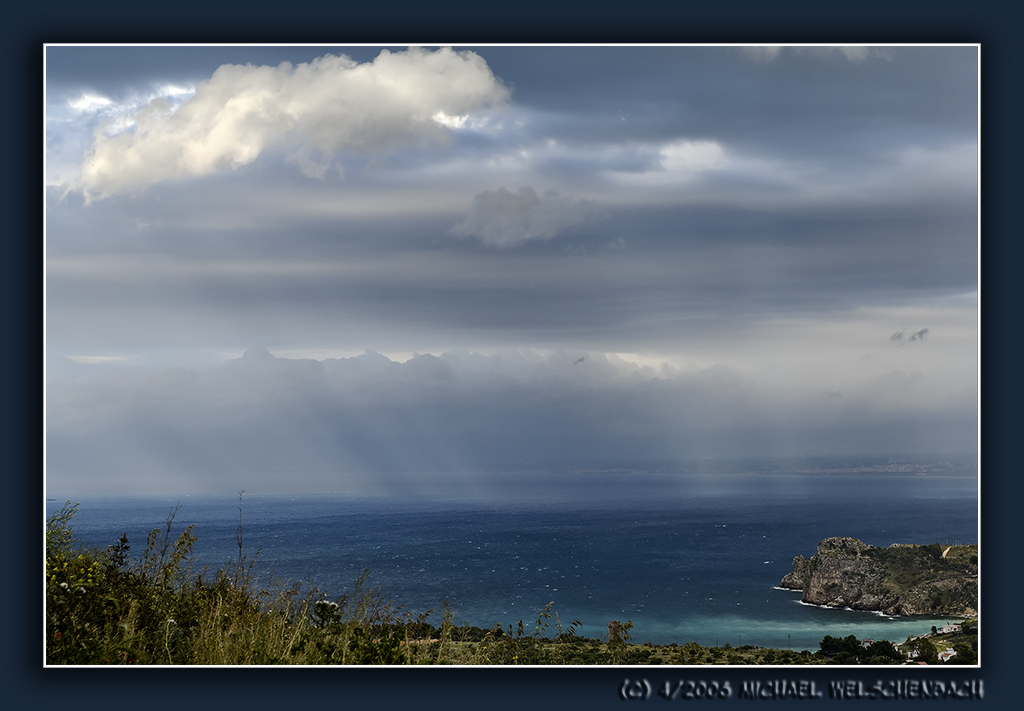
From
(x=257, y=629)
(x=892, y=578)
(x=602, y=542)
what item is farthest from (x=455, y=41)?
(x=602, y=542)

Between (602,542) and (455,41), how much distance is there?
7.99 metres

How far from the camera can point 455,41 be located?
4.51 m

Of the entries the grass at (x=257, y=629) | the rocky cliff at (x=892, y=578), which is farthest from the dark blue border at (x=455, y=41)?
the rocky cliff at (x=892, y=578)

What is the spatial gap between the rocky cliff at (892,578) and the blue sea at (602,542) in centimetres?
19

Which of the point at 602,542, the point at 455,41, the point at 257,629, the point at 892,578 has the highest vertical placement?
the point at 455,41

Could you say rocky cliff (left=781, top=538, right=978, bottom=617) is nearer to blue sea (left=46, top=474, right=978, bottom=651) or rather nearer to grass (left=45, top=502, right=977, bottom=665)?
blue sea (left=46, top=474, right=978, bottom=651)

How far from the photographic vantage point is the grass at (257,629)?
4121 mm

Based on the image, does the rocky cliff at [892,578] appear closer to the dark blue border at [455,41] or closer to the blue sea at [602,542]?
the blue sea at [602,542]

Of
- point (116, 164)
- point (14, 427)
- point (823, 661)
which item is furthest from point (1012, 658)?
point (116, 164)

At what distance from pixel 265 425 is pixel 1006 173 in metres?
6.94

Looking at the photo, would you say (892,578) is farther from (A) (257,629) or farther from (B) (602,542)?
(A) (257,629)

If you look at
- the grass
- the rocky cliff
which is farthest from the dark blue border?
the rocky cliff

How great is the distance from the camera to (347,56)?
16.2 feet

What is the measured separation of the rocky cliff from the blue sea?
0.19 metres
